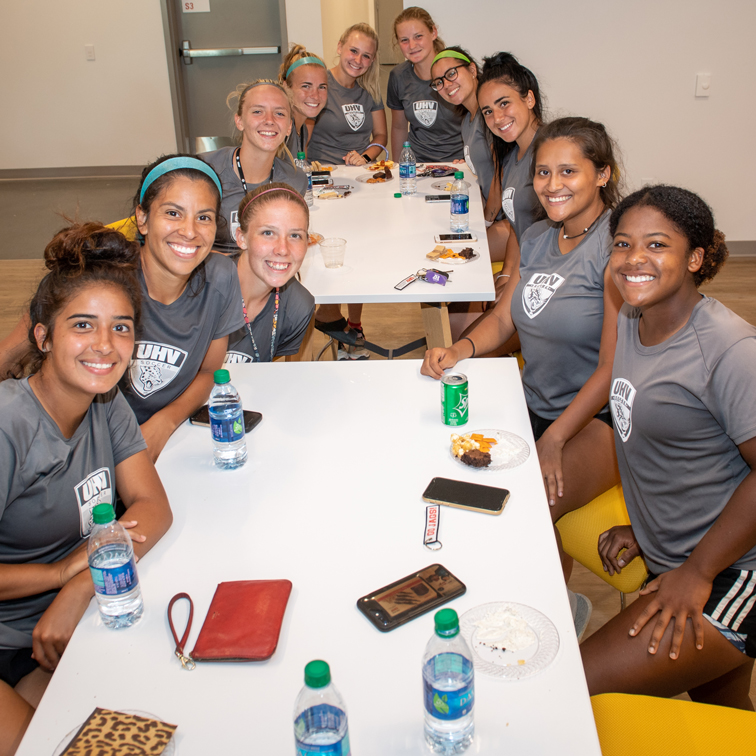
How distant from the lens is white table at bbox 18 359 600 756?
0.99 metres

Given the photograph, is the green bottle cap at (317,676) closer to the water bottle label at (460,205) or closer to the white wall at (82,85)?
the water bottle label at (460,205)

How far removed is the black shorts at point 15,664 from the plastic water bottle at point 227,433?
20.2 inches

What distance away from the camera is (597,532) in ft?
5.97

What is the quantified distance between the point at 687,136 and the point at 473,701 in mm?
4854

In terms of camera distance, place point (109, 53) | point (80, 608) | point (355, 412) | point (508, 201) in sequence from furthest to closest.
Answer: point (109, 53), point (508, 201), point (355, 412), point (80, 608)

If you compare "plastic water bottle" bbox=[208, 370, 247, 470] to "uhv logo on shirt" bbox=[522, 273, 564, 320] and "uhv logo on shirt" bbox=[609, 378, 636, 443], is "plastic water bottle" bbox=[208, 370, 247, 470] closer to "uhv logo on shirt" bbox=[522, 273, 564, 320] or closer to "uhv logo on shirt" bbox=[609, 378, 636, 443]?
"uhv logo on shirt" bbox=[609, 378, 636, 443]

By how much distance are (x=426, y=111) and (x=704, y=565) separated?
12.3 feet

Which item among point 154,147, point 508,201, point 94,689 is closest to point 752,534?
point 94,689

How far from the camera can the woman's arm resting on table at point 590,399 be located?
1954 mm

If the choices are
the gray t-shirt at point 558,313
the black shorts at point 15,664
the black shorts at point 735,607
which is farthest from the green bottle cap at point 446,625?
the gray t-shirt at point 558,313

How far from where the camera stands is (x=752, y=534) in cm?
135

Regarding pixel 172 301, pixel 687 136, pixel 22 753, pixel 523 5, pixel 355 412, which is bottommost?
pixel 22 753

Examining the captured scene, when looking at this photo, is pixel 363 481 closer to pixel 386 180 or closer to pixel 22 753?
pixel 22 753

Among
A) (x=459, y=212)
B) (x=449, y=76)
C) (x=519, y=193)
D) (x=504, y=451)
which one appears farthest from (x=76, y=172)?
(x=504, y=451)
